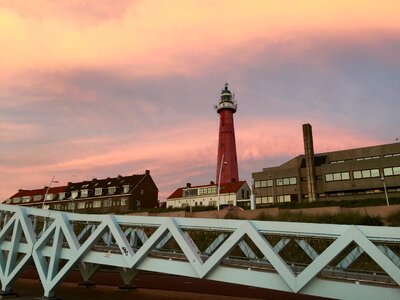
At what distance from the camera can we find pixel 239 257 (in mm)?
21125

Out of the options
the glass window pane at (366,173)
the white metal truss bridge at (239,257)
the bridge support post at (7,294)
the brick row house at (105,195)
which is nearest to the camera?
the white metal truss bridge at (239,257)

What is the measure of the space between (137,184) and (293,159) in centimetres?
Result: 3791

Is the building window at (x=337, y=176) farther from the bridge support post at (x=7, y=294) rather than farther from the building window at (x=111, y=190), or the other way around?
the bridge support post at (x=7, y=294)

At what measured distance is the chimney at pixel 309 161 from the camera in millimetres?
72900

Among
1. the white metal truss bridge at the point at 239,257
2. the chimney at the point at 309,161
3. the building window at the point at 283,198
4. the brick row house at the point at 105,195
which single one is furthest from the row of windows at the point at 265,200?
the white metal truss bridge at the point at 239,257

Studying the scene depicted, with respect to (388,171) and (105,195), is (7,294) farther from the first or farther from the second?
(105,195)

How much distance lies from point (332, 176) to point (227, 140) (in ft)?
72.7

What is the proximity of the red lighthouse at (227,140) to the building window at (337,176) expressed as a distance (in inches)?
757

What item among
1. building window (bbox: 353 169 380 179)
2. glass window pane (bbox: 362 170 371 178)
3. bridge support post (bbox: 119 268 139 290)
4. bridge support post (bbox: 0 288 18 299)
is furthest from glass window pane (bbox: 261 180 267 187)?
bridge support post (bbox: 0 288 18 299)

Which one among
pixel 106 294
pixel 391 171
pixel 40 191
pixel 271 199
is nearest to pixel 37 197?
pixel 40 191

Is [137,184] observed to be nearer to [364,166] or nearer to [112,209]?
[112,209]

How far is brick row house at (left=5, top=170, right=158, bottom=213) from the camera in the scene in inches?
3526

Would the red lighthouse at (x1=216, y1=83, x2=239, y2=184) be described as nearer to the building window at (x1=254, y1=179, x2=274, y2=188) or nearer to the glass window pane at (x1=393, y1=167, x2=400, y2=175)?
the building window at (x1=254, y1=179, x2=274, y2=188)

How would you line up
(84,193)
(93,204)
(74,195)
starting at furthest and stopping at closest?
(74,195) → (84,193) → (93,204)
